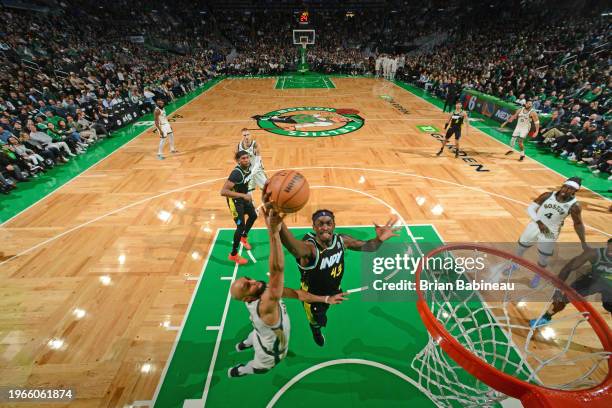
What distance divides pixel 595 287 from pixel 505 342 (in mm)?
1292

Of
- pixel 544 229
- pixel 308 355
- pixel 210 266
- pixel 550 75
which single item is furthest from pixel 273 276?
pixel 550 75

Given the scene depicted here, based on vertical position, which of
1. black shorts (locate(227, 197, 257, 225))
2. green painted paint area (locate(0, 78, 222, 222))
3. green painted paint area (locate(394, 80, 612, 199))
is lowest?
green painted paint area (locate(0, 78, 222, 222))

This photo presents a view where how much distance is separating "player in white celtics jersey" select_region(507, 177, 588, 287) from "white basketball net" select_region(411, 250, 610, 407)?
56 centimetres

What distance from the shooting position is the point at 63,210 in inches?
297

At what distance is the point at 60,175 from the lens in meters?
9.38

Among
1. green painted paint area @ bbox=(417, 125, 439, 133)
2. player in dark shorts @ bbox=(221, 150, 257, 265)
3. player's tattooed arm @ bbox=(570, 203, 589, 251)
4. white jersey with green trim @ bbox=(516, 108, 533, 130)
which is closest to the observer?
player's tattooed arm @ bbox=(570, 203, 589, 251)

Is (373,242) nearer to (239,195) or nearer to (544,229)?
(239,195)

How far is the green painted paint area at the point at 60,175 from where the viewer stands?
781cm

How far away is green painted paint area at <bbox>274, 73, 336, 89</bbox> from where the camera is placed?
2423 cm

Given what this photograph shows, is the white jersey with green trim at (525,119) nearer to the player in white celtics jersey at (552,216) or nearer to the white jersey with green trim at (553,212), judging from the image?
the player in white celtics jersey at (552,216)

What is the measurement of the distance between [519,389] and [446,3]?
156ft

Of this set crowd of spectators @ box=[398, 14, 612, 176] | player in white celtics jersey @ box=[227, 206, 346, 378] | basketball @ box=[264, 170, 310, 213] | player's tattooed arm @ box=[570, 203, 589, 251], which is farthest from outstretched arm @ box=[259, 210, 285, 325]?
crowd of spectators @ box=[398, 14, 612, 176]

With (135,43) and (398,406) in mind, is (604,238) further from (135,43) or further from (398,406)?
(135,43)

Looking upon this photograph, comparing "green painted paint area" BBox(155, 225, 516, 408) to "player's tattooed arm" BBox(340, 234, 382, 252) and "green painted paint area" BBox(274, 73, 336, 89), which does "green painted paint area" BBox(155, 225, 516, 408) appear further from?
"green painted paint area" BBox(274, 73, 336, 89)
